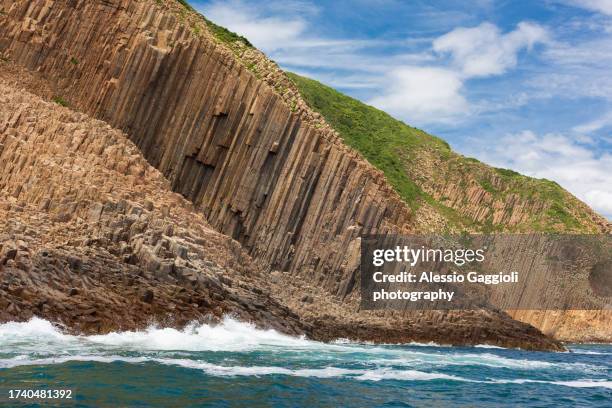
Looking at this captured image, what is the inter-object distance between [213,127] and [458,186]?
2582 inches

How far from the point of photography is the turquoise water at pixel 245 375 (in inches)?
797

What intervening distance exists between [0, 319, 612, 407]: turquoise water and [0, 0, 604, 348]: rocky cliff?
14.5 m

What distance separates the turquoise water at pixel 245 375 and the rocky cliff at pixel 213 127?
1447 cm

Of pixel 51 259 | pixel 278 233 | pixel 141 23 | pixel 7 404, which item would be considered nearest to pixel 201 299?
pixel 51 259

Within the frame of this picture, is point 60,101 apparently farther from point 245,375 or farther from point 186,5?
point 245,375

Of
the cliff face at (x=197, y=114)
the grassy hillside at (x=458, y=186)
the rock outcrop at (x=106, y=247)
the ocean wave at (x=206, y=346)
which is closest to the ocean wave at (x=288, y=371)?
the ocean wave at (x=206, y=346)

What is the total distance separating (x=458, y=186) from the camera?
11038 cm

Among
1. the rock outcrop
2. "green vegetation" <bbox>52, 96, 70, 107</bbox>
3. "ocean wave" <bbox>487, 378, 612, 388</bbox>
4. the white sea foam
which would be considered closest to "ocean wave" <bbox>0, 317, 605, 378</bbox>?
the white sea foam

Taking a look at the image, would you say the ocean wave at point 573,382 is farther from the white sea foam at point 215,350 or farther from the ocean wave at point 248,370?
the white sea foam at point 215,350

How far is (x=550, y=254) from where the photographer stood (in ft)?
311

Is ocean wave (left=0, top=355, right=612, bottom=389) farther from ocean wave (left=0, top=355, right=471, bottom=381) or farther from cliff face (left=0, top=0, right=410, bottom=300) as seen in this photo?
cliff face (left=0, top=0, right=410, bottom=300)

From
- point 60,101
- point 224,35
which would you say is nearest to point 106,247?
point 60,101

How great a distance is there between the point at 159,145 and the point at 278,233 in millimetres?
9935

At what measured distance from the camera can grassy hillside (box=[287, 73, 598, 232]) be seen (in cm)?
10562
